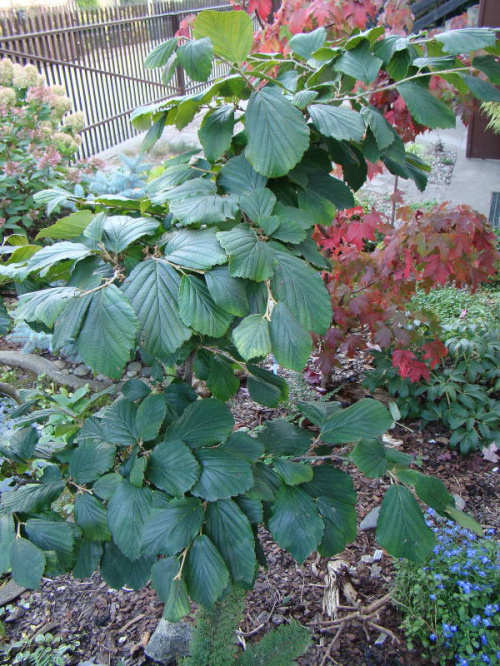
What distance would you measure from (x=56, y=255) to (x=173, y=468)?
44 cm

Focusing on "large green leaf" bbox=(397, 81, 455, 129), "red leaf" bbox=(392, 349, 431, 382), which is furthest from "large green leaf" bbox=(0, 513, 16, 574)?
"red leaf" bbox=(392, 349, 431, 382)

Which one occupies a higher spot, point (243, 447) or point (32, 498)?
point (243, 447)

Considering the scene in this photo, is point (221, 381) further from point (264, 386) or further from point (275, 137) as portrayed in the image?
point (275, 137)

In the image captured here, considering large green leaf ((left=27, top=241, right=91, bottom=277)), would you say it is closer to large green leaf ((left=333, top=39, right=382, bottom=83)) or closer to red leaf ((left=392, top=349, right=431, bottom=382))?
large green leaf ((left=333, top=39, right=382, bottom=83))

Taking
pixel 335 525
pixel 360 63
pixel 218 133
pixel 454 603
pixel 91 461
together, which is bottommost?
pixel 454 603

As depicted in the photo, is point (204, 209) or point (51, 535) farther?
point (51, 535)

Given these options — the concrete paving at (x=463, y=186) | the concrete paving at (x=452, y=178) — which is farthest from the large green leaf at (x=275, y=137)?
the concrete paving at (x=463, y=186)

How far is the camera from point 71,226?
1.00m

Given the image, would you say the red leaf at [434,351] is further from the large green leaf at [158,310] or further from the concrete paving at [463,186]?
the concrete paving at [463,186]

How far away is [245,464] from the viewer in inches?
40.4

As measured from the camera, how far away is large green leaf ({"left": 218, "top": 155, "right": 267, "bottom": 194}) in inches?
41.6

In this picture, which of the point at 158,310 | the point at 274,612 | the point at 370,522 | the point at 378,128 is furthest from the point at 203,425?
the point at 370,522

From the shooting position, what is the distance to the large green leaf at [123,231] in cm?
94

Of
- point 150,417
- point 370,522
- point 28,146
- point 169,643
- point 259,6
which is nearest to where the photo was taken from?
point 150,417
